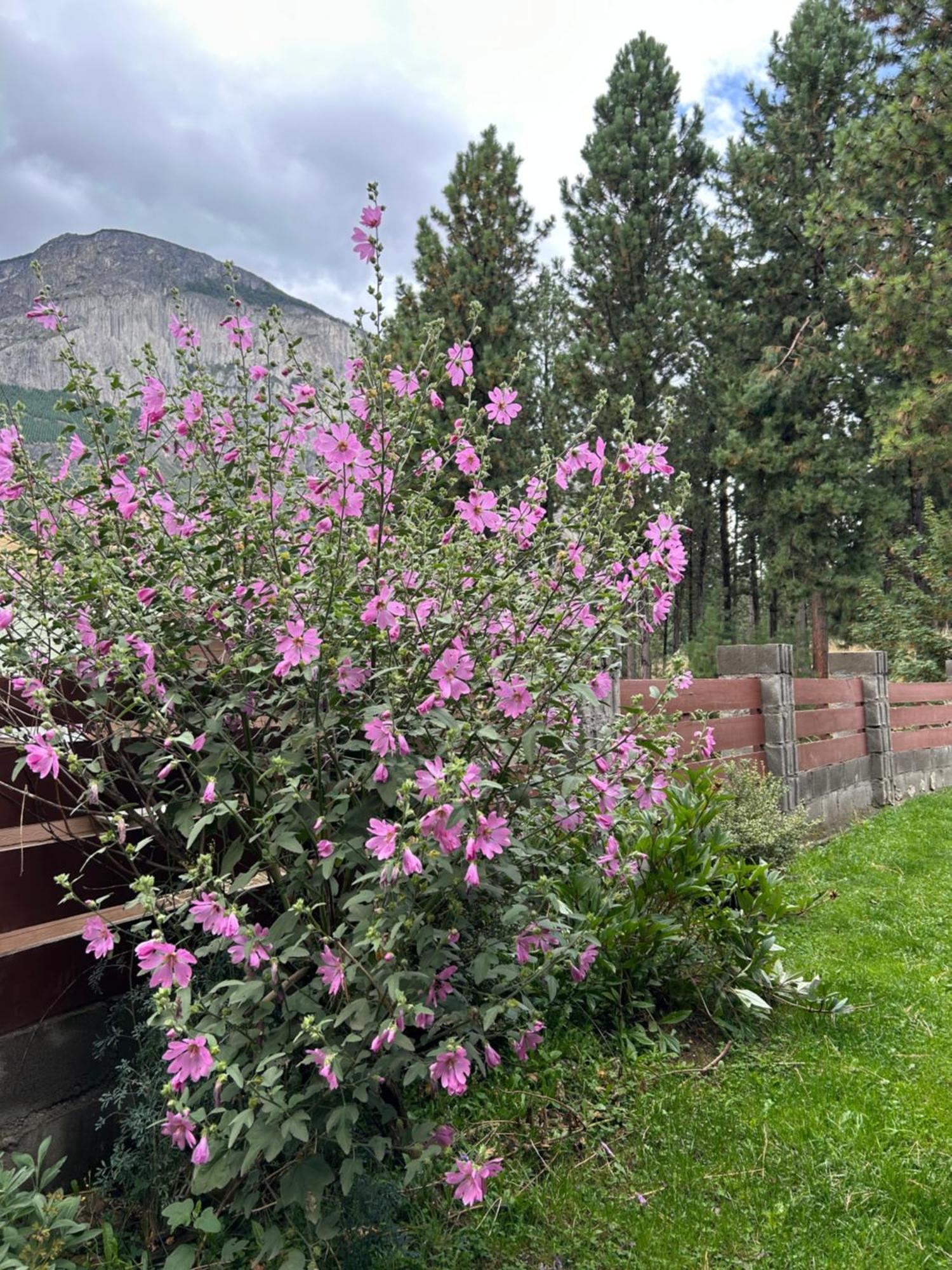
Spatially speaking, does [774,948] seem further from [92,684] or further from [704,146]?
[704,146]

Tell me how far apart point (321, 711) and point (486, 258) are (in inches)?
579

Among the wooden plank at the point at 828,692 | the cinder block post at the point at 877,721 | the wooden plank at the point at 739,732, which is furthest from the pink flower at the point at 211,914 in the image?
the cinder block post at the point at 877,721

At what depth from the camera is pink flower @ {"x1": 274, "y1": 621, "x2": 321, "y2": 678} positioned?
154 cm

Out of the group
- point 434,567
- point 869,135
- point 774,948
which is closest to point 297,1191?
point 434,567

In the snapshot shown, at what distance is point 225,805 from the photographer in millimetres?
1604

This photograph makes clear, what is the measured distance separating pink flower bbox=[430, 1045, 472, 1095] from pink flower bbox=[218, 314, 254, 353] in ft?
5.68

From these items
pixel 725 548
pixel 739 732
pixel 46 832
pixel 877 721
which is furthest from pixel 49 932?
pixel 725 548

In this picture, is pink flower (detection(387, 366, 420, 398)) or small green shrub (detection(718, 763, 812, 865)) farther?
small green shrub (detection(718, 763, 812, 865))

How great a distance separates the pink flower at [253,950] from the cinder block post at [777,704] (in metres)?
4.60

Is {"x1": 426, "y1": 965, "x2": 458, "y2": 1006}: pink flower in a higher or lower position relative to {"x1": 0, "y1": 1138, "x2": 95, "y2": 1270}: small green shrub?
higher

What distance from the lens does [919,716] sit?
8.88 metres

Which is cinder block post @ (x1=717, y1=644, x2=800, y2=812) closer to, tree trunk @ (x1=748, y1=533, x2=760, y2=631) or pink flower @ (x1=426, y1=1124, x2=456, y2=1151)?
pink flower @ (x1=426, y1=1124, x2=456, y2=1151)

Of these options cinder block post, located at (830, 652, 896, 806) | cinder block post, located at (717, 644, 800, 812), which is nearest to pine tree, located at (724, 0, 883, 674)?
cinder block post, located at (830, 652, 896, 806)

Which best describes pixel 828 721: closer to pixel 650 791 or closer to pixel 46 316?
pixel 650 791
